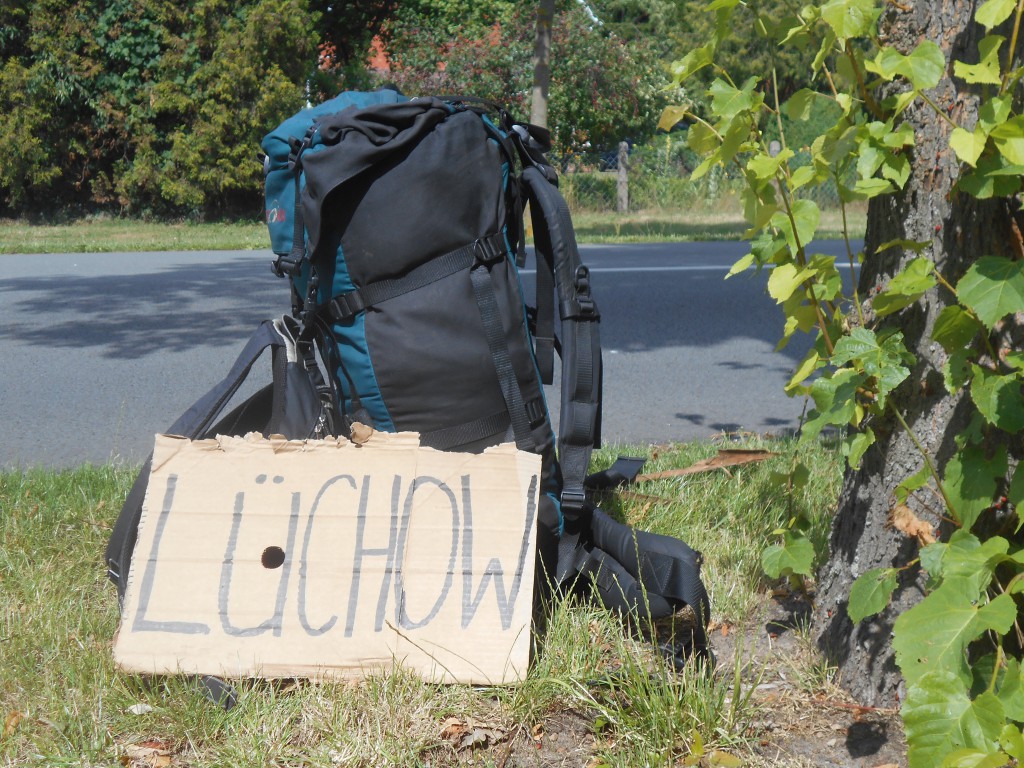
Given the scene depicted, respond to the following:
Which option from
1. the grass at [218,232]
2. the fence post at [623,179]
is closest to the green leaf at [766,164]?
the grass at [218,232]

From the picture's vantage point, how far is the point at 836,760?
6.19ft

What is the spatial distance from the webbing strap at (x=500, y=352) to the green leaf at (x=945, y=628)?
3.26 feet

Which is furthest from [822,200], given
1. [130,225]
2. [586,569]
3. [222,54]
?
[586,569]

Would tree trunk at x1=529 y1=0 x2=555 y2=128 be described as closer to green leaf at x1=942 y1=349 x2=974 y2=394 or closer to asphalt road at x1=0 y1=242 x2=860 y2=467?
asphalt road at x1=0 y1=242 x2=860 y2=467

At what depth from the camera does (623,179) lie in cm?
1545

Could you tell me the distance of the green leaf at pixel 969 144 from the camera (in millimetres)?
1486

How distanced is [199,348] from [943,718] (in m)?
5.03

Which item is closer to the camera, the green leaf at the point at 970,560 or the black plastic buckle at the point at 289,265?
the green leaf at the point at 970,560

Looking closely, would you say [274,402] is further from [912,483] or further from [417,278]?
[912,483]

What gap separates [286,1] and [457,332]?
1205 cm

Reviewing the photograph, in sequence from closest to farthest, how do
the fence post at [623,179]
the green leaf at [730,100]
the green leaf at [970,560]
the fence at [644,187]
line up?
the green leaf at [970,560] < the green leaf at [730,100] < the fence post at [623,179] < the fence at [644,187]

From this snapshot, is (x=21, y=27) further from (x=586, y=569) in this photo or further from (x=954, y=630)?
(x=954, y=630)

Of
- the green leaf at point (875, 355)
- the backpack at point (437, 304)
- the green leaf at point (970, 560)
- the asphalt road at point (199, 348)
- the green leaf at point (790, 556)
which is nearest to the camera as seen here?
the green leaf at point (970, 560)

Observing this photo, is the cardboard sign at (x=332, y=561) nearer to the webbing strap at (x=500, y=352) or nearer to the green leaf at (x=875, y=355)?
the webbing strap at (x=500, y=352)
